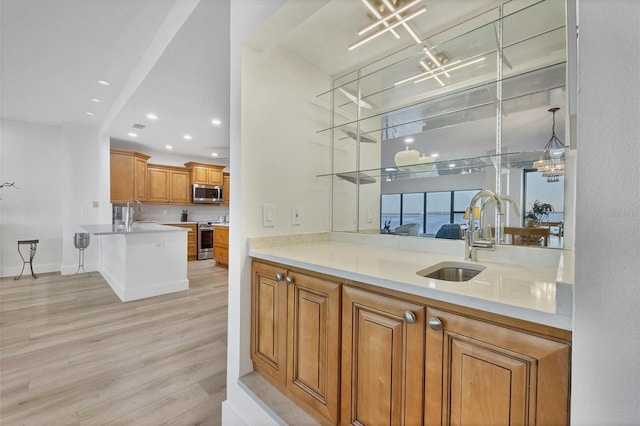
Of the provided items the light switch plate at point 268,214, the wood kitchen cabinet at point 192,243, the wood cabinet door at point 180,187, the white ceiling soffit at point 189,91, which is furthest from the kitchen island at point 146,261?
the light switch plate at point 268,214

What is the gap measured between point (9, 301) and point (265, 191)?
408 centimetres

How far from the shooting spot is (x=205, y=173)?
672 centimetres

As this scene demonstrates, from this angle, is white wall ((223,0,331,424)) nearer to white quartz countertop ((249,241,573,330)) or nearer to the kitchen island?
white quartz countertop ((249,241,573,330))

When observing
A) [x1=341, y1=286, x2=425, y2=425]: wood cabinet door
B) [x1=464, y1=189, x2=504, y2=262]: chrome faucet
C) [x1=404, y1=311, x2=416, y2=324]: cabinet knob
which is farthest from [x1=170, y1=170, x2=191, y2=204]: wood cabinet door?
[x1=404, y1=311, x2=416, y2=324]: cabinet knob

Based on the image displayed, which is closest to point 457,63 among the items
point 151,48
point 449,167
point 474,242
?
point 449,167

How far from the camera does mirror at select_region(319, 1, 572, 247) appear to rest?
1274 mm

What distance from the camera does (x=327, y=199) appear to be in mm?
2021

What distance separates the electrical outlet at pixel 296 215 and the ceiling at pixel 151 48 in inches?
37.0

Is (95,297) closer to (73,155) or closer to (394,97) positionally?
(73,155)

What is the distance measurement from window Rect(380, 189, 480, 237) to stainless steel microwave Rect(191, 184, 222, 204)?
18.9ft

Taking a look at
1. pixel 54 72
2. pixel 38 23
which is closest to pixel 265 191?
pixel 38 23

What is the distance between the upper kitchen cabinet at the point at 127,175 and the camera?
536 centimetres

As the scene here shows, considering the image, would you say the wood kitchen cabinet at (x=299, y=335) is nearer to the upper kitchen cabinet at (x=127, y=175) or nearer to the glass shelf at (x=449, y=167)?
the glass shelf at (x=449, y=167)

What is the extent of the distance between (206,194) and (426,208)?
241 inches
